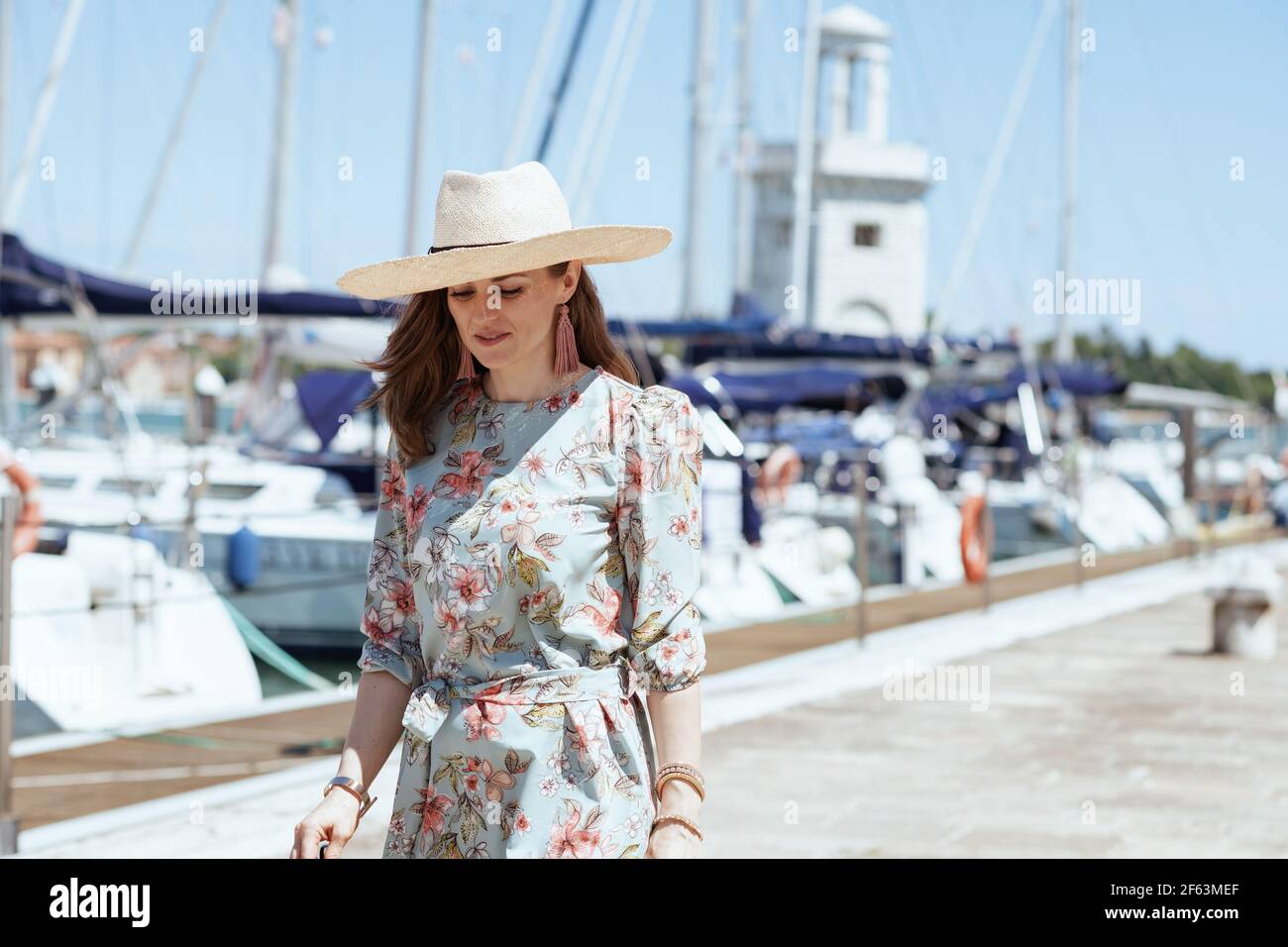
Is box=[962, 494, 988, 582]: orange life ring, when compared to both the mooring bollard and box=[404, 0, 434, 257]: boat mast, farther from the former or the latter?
box=[404, 0, 434, 257]: boat mast

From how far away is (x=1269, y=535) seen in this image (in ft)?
92.9

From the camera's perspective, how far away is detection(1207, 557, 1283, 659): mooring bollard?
12.1 metres

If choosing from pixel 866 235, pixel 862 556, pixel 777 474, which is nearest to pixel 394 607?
pixel 862 556

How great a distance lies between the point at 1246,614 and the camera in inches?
480

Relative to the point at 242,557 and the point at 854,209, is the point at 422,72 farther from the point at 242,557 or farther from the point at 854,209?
the point at 854,209

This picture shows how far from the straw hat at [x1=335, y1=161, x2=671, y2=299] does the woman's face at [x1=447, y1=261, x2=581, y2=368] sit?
1.3 inches

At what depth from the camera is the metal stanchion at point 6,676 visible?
6004mm

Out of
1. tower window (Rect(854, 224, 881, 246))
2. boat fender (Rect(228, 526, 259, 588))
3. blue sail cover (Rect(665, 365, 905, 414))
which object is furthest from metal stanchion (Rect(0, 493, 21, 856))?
tower window (Rect(854, 224, 881, 246))

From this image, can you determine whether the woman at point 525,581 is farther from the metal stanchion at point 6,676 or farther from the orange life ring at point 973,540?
the orange life ring at point 973,540

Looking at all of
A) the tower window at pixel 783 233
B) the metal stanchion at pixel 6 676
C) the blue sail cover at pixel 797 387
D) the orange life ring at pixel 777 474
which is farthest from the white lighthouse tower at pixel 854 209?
the metal stanchion at pixel 6 676

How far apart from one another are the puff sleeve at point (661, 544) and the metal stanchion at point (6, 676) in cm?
398
